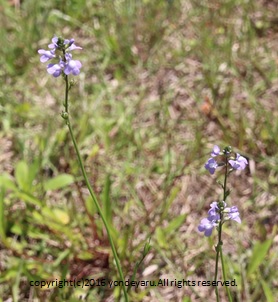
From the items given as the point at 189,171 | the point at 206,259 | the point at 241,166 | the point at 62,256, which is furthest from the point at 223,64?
the point at 241,166

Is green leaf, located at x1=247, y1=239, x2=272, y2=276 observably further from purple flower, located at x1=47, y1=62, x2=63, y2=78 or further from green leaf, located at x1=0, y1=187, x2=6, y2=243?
purple flower, located at x1=47, y1=62, x2=63, y2=78

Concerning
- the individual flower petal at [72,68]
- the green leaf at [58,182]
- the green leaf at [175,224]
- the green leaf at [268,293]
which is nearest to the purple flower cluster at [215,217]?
the individual flower petal at [72,68]

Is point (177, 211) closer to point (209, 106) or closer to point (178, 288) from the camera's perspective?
point (178, 288)

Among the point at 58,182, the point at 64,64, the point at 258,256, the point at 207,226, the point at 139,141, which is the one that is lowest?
the point at 207,226

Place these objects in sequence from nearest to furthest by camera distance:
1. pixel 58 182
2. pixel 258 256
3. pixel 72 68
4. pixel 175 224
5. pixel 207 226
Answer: pixel 72 68, pixel 207 226, pixel 258 256, pixel 175 224, pixel 58 182

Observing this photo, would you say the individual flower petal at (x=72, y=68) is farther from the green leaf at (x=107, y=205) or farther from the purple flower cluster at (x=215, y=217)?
the green leaf at (x=107, y=205)

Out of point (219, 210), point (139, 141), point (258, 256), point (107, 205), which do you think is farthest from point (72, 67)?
point (139, 141)

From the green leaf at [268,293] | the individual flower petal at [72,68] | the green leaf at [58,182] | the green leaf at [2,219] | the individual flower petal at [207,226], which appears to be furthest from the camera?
the green leaf at [58,182]

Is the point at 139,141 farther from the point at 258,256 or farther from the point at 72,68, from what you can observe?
the point at 72,68
